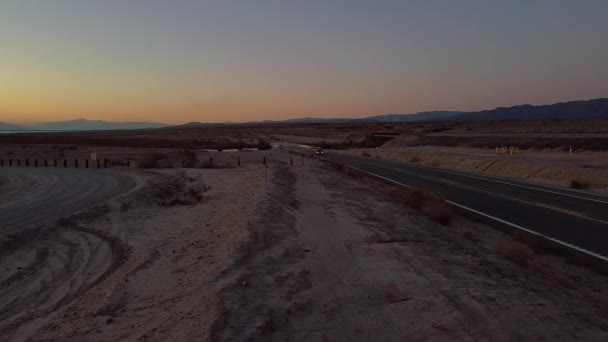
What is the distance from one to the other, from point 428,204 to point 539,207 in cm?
406

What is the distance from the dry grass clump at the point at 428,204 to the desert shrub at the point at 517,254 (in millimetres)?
4303

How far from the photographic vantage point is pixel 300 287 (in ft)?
25.0

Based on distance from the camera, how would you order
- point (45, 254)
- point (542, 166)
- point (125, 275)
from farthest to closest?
1. point (542, 166)
2. point (45, 254)
3. point (125, 275)

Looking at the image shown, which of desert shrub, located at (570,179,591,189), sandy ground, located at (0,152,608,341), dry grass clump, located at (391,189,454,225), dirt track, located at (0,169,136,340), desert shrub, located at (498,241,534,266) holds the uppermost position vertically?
sandy ground, located at (0,152,608,341)

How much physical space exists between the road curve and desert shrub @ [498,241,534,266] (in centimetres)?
1160

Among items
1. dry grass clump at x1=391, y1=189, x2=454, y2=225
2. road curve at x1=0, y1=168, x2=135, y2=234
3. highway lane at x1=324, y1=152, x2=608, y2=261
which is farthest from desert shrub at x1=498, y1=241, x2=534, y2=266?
road curve at x1=0, y1=168, x2=135, y2=234

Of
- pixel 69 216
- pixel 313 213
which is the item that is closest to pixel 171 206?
pixel 69 216

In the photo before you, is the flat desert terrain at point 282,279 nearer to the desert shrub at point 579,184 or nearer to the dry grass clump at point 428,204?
the dry grass clump at point 428,204

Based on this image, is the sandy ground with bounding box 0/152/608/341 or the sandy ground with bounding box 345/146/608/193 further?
the sandy ground with bounding box 345/146/608/193

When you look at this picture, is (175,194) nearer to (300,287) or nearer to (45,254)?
(45,254)

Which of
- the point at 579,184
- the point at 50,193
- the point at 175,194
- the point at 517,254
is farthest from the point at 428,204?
the point at 50,193

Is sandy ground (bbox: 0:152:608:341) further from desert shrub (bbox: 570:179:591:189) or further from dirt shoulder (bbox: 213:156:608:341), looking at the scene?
desert shrub (bbox: 570:179:591:189)

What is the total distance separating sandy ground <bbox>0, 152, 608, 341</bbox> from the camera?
598cm

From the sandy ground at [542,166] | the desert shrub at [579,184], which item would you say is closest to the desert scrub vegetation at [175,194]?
the sandy ground at [542,166]
